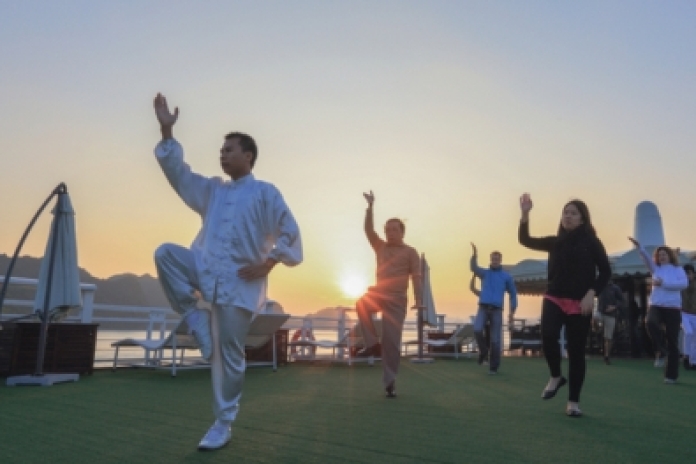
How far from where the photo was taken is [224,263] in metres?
3.13

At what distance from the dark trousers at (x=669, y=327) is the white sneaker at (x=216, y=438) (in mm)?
6077

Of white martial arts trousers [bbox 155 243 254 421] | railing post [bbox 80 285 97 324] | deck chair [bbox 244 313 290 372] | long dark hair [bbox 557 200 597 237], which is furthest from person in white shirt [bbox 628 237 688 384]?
railing post [bbox 80 285 97 324]

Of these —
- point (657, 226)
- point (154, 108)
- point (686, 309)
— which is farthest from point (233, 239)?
point (657, 226)

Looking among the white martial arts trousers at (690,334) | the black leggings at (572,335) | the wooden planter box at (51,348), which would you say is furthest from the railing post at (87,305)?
the white martial arts trousers at (690,334)

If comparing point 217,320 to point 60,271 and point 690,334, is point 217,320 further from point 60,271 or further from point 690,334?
point 690,334

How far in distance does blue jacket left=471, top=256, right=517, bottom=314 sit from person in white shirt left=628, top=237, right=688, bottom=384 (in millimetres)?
2224

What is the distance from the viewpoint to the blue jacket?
9336 millimetres

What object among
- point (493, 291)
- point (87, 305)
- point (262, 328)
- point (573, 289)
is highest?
point (493, 291)

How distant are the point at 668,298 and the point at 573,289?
3.55 metres

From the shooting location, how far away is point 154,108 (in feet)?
10.6

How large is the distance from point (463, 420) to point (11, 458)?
269 centimetres

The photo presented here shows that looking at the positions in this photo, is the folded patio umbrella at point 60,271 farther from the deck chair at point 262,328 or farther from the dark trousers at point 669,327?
the dark trousers at point 669,327

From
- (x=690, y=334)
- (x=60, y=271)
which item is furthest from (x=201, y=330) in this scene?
(x=690, y=334)

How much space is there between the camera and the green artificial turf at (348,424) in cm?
294
